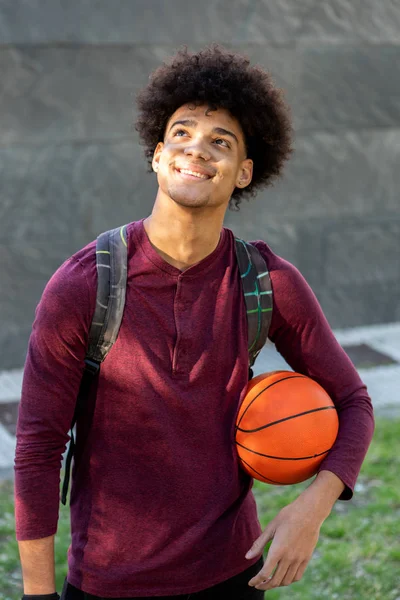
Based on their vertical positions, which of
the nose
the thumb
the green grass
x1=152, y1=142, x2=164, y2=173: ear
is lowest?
the green grass

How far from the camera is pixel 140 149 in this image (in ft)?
25.8

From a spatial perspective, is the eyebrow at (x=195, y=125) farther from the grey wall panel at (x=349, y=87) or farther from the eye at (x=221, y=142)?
the grey wall panel at (x=349, y=87)

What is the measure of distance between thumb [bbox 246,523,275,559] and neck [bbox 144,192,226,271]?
783mm

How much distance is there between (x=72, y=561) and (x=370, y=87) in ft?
22.2

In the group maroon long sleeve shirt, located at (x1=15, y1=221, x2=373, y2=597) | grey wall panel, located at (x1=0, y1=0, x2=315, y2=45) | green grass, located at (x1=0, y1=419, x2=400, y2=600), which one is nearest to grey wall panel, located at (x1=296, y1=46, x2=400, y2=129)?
grey wall panel, located at (x1=0, y1=0, x2=315, y2=45)

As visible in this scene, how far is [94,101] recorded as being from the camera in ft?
25.1

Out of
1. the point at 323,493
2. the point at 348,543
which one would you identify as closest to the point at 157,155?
the point at 323,493

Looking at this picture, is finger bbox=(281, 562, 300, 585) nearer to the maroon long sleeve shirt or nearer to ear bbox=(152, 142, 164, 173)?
the maroon long sleeve shirt

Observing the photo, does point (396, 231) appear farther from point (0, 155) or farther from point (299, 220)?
point (0, 155)

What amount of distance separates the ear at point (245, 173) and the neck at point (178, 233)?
0.80 feet

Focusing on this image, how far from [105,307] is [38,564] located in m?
0.71

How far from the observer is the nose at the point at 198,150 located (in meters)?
2.84

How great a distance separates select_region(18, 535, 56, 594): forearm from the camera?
8.65ft

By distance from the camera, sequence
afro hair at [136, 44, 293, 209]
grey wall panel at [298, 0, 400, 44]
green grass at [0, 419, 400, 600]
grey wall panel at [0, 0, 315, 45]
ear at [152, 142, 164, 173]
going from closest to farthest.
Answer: afro hair at [136, 44, 293, 209] → ear at [152, 142, 164, 173] → green grass at [0, 419, 400, 600] → grey wall panel at [0, 0, 315, 45] → grey wall panel at [298, 0, 400, 44]
